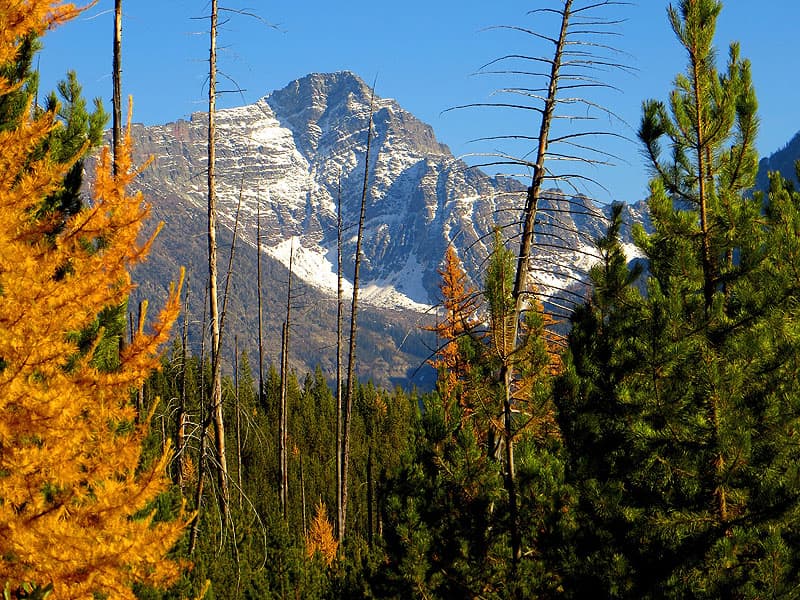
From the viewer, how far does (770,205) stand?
862 cm

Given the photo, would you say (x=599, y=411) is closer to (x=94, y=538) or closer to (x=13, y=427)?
(x=94, y=538)

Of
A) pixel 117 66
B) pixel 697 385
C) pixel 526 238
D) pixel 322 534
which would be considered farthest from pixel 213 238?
pixel 322 534

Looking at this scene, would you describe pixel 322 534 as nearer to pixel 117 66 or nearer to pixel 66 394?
pixel 117 66

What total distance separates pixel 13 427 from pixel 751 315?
20.8ft

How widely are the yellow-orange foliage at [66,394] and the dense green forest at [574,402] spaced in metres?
0.03

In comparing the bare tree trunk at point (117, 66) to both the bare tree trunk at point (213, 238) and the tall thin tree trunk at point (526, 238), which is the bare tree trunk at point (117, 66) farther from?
the tall thin tree trunk at point (526, 238)

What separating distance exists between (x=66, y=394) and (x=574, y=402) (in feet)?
15.9

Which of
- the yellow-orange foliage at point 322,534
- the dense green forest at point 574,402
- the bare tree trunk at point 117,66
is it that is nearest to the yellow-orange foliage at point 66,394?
the dense green forest at point 574,402

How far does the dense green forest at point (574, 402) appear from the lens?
659 centimetres

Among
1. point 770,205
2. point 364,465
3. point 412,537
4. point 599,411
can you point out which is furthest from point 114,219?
point 364,465

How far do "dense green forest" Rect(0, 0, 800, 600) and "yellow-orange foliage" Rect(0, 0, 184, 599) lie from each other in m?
0.03

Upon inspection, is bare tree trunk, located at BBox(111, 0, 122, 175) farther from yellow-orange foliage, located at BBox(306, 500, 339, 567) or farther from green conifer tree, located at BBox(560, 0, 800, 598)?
yellow-orange foliage, located at BBox(306, 500, 339, 567)

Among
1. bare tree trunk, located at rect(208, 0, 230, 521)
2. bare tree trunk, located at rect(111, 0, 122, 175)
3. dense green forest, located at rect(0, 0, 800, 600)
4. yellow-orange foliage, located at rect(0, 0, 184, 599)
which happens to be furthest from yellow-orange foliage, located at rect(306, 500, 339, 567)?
yellow-orange foliage, located at rect(0, 0, 184, 599)

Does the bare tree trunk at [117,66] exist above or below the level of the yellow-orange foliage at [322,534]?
above
